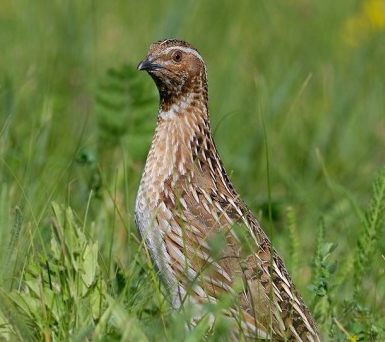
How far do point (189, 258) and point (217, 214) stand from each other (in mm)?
270

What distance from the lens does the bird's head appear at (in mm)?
5738

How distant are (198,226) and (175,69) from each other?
0.90 m

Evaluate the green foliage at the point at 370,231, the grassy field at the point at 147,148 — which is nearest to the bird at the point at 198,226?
the grassy field at the point at 147,148

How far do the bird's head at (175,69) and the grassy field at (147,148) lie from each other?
0.86ft

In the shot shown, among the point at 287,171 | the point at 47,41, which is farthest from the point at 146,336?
the point at 47,41

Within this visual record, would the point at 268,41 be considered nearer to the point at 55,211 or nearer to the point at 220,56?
the point at 220,56

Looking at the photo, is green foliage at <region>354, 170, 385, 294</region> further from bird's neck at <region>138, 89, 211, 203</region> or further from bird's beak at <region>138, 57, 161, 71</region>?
bird's beak at <region>138, 57, 161, 71</region>

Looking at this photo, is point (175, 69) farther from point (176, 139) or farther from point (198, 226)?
point (198, 226)

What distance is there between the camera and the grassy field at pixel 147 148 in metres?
4.88

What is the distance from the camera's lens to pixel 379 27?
10.2m

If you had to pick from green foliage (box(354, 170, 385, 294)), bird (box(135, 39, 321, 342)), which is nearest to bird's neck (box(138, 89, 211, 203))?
bird (box(135, 39, 321, 342))

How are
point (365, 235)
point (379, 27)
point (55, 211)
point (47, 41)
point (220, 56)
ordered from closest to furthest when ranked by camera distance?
point (55, 211) → point (365, 235) → point (47, 41) → point (220, 56) → point (379, 27)

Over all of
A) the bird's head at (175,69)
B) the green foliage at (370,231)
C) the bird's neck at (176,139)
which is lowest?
the green foliage at (370,231)

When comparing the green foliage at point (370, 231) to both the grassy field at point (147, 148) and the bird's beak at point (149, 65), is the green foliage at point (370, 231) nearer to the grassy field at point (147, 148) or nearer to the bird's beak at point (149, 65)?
the grassy field at point (147, 148)
